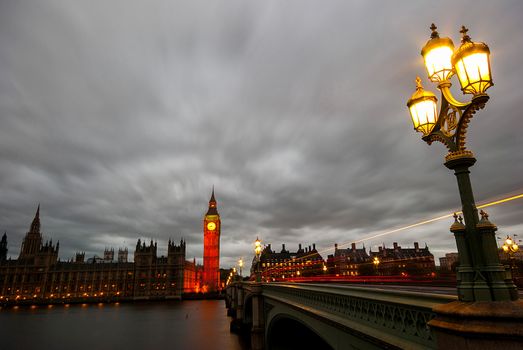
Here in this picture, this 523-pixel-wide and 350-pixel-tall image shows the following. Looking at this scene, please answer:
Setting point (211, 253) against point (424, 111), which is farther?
point (211, 253)

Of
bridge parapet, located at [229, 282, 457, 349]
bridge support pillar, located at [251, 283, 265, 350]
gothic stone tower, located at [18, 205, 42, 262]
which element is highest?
gothic stone tower, located at [18, 205, 42, 262]

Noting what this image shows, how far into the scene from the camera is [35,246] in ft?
509

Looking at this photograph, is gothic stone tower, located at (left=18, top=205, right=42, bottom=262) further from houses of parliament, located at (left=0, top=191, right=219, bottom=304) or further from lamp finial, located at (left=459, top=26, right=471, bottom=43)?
lamp finial, located at (left=459, top=26, right=471, bottom=43)

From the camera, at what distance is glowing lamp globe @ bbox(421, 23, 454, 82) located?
491 centimetres

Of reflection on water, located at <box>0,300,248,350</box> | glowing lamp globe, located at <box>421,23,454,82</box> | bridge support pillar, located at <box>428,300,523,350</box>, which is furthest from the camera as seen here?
reflection on water, located at <box>0,300,248,350</box>

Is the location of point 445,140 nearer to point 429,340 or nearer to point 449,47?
point 449,47

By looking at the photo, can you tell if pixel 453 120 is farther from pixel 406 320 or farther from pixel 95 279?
pixel 95 279

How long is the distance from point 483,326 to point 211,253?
172m

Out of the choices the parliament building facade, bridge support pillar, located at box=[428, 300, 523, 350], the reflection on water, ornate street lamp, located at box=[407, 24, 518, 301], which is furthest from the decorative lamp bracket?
the parliament building facade

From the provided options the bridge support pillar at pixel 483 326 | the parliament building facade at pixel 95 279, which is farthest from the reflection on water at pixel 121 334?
the parliament building facade at pixel 95 279

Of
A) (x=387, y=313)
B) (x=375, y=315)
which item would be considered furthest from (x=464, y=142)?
(x=375, y=315)

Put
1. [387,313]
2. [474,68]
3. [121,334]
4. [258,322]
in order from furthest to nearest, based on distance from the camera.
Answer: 1. [121,334]
2. [258,322]
3. [387,313]
4. [474,68]

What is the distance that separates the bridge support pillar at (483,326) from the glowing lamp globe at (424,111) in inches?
112

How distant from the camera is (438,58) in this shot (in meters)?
4.98
